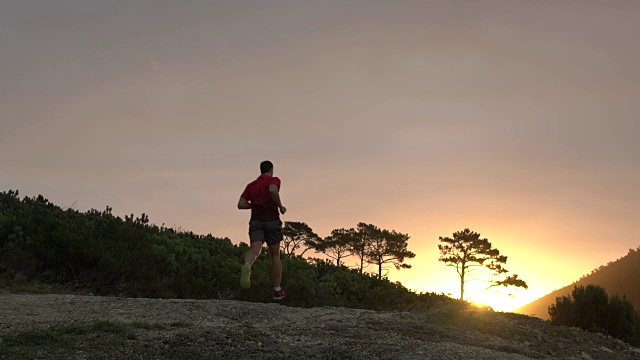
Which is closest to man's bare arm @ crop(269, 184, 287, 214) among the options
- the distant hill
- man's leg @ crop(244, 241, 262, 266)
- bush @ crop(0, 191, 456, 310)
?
man's leg @ crop(244, 241, 262, 266)

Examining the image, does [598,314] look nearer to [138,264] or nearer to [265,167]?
[265,167]

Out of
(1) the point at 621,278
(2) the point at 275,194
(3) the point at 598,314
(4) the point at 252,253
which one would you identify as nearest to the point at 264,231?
(4) the point at 252,253

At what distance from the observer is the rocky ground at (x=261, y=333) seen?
6297 millimetres

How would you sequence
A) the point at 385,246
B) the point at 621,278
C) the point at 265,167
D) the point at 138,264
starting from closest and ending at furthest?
the point at 265,167 < the point at 138,264 < the point at 385,246 < the point at 621,278

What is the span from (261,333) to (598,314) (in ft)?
38.5

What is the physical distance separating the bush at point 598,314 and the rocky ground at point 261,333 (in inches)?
197

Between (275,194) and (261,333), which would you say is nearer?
(261,333)

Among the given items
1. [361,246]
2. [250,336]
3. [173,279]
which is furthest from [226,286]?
[361,246]

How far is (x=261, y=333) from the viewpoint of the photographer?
7.37 meters

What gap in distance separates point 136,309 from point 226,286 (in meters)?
6.02

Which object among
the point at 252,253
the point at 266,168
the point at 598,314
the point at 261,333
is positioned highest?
the point at 266,168

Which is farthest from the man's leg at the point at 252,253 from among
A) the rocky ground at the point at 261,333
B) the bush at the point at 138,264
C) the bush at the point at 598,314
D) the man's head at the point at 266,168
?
the bush at the point at 598,314

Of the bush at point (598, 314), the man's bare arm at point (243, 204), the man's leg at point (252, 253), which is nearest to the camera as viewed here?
the man's leg at point (252, 253)

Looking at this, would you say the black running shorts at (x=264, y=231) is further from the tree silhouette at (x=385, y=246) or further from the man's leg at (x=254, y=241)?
the tree silhouette at (x=385, y=246)
